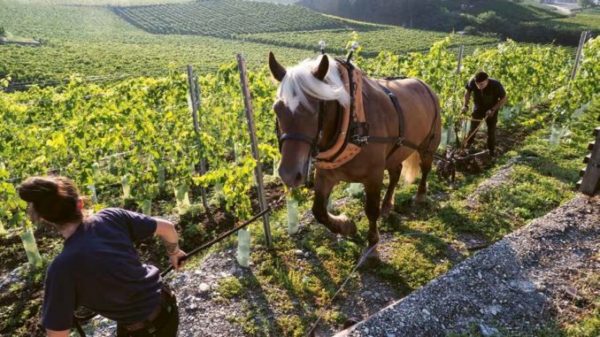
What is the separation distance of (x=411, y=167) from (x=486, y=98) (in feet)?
9.12

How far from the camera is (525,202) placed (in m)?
6.30

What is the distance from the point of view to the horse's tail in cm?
635

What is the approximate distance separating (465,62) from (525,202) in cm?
576

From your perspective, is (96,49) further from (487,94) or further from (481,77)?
(481,77)

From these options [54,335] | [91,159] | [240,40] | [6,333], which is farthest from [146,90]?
[240,40]

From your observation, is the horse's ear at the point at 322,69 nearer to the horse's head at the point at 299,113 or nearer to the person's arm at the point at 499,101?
the horse's head at the point at 299,113

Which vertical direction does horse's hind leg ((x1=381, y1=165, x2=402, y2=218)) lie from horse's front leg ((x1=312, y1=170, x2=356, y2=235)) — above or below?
below

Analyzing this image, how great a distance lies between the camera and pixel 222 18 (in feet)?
242

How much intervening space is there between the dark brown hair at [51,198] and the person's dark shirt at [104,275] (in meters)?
0.14

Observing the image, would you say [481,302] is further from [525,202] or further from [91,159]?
[91,159]

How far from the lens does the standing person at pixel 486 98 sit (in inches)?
309

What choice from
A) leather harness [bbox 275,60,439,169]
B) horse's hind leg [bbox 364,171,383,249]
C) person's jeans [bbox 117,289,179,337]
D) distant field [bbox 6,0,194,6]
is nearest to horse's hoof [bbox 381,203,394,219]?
horse's hind leg [bbox 364,171,383,249]

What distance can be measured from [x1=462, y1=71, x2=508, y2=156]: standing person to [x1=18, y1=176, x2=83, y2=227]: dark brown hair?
22.9 ft

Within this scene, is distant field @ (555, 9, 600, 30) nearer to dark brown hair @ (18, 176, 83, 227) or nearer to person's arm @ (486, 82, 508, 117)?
person's arm @ (486, 82, 508, 117)
